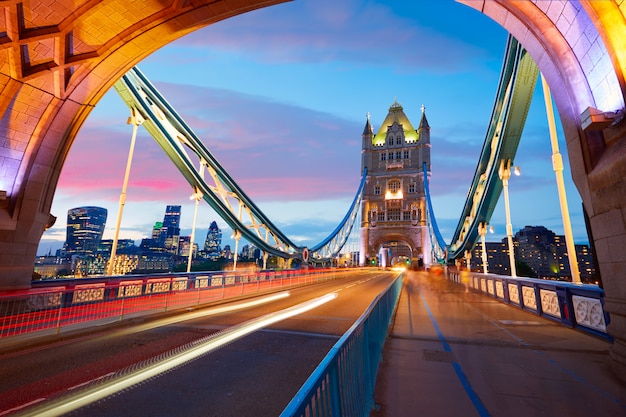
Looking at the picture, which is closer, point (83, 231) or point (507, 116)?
A: point (507, 116)

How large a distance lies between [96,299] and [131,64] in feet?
24.1

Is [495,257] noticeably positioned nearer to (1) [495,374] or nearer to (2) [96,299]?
(1) [495,374]

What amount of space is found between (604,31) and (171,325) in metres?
10.7

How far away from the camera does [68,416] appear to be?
10.7 feet

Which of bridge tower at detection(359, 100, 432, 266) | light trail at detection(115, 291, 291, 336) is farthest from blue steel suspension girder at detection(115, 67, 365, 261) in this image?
bridge tower at detection(359, 100, 432, 266)

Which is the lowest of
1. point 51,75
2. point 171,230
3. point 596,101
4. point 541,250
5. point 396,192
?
point 596,101

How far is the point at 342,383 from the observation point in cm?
242

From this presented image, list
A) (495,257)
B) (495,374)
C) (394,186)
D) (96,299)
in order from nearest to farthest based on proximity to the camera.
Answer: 1. (495,374)
2. (96,299)
3. (394,186)
4. (495,257)

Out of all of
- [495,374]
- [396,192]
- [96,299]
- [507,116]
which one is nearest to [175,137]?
[96,299]

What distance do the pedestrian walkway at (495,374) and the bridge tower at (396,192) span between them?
60142 millimetres

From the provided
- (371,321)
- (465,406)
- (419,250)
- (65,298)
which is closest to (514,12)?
(371,321)

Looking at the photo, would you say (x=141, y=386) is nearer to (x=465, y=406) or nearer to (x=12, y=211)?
(x=465, y=406)

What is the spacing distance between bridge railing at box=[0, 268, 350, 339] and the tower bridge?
1.63 meters

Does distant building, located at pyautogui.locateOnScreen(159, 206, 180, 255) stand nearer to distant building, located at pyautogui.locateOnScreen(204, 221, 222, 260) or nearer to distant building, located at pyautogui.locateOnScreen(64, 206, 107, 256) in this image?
Answer: distant building, located at pyautogui.locateOnScreen(204, 221, 222, 260)
